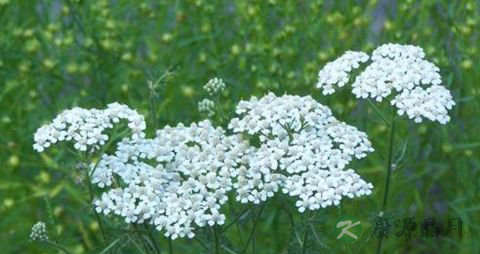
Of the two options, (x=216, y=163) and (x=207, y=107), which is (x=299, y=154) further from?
(x=207, y=107)

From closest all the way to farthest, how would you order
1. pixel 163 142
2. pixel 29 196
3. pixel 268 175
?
pixel 268 175
pixel 163 142
pixel 29 196

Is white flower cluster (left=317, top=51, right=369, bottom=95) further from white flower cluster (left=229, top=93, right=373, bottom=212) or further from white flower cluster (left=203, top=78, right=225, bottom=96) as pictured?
white flower cluster (left=203, top=78, right=225, bottom=96)

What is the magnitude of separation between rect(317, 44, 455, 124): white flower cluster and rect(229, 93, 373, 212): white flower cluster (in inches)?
5.5

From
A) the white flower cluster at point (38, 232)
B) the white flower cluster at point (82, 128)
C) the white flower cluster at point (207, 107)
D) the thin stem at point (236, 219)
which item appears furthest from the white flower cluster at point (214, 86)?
the white flower cluster at point (38, 232)

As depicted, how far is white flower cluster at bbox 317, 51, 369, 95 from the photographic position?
10.3 ft

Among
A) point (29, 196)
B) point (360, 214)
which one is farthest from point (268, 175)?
point (29, 196)

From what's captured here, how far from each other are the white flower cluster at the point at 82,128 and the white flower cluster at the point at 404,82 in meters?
0.61

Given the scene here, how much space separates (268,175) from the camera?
2918 millimetres

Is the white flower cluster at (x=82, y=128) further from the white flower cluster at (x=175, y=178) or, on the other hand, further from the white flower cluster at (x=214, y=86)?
the white flower cluster at (x=214, y=86)

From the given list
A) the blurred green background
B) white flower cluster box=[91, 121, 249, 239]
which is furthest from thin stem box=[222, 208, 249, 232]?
the blurred green background

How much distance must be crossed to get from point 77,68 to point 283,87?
2.96 feet

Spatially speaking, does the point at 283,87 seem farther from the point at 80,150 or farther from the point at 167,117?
the point at 80,150

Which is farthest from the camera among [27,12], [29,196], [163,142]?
[27,12]

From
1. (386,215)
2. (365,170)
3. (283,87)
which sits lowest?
(386,215)
